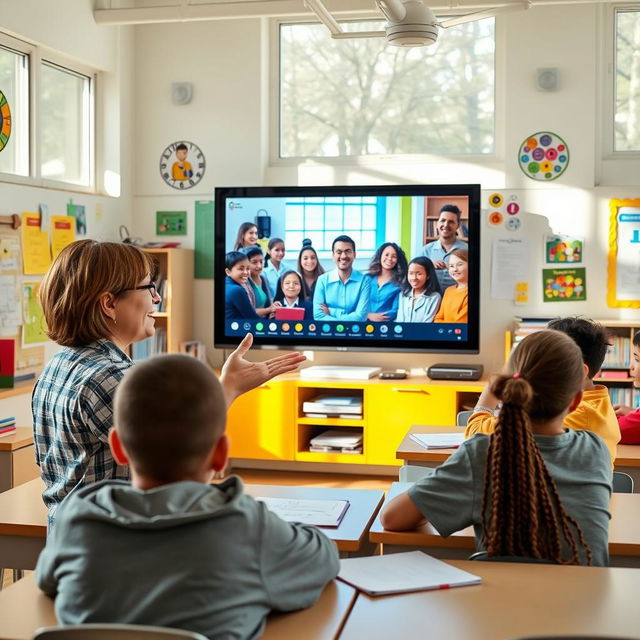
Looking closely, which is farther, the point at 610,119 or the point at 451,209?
the point at 610,119

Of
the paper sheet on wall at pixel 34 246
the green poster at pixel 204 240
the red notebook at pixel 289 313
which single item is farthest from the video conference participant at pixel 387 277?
the paper sheet on wall at pixel 34 246

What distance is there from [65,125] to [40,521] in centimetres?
401

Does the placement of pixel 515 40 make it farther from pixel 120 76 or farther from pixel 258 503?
pixel 258 503

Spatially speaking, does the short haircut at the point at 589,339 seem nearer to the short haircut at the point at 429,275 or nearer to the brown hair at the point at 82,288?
the brown hair at the point at 82,288

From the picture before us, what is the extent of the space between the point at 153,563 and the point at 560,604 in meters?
0.77

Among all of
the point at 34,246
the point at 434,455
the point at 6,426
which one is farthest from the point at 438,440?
the point at 34,246

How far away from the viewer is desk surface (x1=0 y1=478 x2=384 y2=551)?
7.43 ft

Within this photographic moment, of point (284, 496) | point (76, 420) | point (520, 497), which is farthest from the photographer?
point (284, 496)

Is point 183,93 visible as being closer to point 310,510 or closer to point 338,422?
point 338,422

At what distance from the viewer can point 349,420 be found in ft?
19.3

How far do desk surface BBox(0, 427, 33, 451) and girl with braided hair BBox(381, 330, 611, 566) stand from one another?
2.00 metres

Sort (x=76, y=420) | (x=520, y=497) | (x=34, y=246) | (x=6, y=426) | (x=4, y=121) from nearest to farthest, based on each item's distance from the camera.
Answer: (x=520, y=497) → (x=76, y=420) → (x=6, y=426) → (x=4, y=121) → (x=34, y=246)

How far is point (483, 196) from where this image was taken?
606cm

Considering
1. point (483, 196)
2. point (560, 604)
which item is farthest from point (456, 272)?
point (560, 604)
